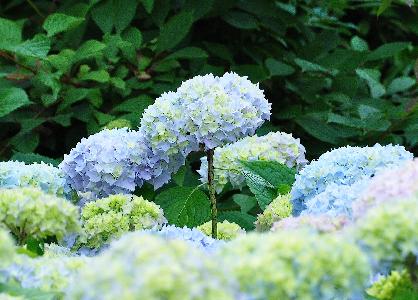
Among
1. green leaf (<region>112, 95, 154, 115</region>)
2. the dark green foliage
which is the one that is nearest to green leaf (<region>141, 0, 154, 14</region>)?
the dark green foliage

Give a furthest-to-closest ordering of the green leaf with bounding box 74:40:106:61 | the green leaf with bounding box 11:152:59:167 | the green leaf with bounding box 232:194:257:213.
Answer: the green leaf with bounding box 74:40:106:61
the green leaf with bounding box 11:152:59:167
the green leaf with bounding box 232:194:257:213

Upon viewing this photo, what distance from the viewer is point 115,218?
2248mm

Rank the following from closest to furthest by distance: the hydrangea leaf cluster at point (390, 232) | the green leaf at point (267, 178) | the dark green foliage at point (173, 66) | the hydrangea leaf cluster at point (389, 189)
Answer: the hydrangea leaf cluster at point (390, 232) < the hydrangea leaf cluster at point (389, 189) < the green leaf at point (267, 178) < the dark green foliage at point (173, 66)

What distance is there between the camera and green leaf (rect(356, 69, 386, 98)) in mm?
4145

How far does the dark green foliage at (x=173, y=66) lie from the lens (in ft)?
12.3

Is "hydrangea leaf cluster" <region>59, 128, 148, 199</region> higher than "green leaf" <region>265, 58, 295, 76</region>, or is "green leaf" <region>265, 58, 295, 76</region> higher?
"hydrangea leaf cluster" <region>59, 128, 148, 199</region>

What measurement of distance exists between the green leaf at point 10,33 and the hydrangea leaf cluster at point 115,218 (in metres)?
1.59

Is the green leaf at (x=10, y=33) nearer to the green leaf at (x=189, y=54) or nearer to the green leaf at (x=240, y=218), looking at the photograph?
the green leaf at (x=189, y=54)

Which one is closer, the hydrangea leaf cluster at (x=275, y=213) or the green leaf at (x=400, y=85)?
the hydrangea leaf cluster at (x=275, y=213)

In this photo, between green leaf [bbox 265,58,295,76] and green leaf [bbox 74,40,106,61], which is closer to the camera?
green leaf [bbox 74,40,106,61]

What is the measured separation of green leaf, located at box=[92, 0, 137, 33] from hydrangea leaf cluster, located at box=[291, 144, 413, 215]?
1.81 meters

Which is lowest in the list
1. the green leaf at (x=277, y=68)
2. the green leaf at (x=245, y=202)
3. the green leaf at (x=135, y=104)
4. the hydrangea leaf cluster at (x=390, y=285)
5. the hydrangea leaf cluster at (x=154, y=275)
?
the green leaf at (x=277, y=68)

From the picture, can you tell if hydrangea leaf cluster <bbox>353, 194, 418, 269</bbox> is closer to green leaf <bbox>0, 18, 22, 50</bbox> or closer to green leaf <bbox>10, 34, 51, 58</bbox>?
green leaf <bbox>10, 34, 51, 58</bbox>

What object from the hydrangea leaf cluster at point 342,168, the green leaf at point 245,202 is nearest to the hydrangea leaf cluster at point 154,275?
the hydrangea leaf cluster at point 342,168
